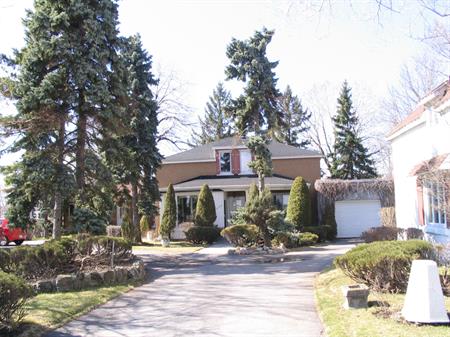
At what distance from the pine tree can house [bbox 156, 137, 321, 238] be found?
9.59m

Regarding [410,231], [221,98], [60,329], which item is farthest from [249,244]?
[221,98]

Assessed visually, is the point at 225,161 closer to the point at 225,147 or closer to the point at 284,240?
the point at 225,147

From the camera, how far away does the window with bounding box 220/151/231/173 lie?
113 feet

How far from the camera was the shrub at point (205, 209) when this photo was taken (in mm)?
29375

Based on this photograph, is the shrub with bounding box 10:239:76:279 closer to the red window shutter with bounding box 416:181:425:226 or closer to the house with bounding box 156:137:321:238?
the red window shutter with bounding box 416:181:425:226

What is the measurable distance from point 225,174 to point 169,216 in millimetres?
6499

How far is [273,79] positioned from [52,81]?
1368cm

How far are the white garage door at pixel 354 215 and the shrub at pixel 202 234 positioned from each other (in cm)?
824

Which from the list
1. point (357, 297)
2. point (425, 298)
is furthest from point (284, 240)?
point (425, 298)

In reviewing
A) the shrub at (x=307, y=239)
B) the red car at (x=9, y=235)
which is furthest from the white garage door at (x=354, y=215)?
the red car at (x=9, y=235)

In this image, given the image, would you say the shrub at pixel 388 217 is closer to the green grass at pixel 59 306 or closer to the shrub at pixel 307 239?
the shrub at pixel 307 239

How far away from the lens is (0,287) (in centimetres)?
775

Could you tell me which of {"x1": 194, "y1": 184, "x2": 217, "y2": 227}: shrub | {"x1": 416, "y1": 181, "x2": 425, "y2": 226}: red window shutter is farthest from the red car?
{"x1": 416, "y1": 181, "x2": 425, "y2": 226}: red window shutter

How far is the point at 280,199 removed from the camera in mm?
32344
